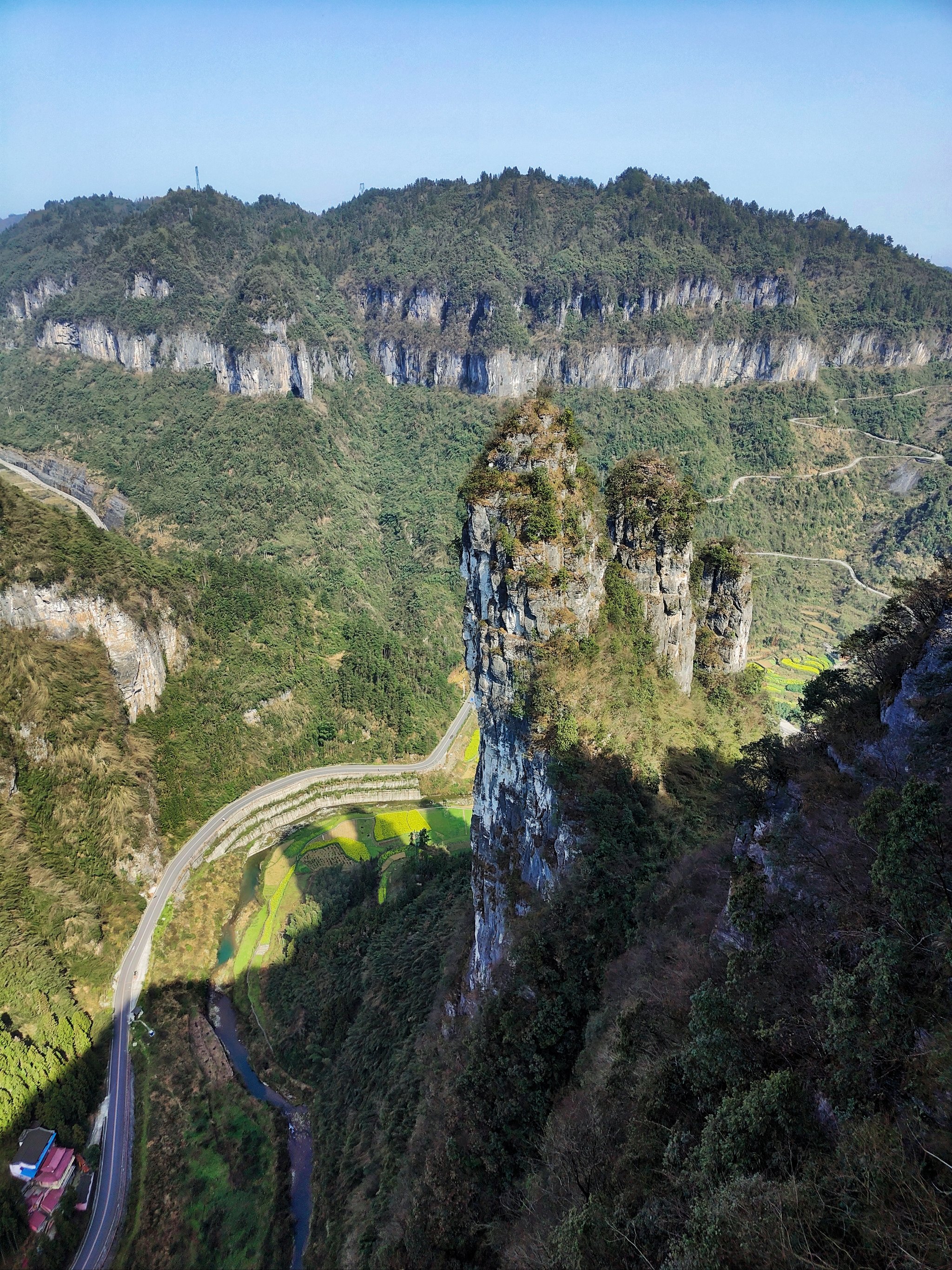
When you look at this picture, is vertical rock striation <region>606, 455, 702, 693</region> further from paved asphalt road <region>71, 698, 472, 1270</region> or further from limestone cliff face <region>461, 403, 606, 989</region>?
paved asphalt road <region>71, 698, 472, 1270</region>

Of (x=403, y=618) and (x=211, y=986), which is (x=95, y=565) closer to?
(x=211, y=986)

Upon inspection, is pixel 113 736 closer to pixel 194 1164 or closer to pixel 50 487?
pixel 194 1164

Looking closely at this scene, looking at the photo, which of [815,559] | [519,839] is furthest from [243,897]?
[815,559]

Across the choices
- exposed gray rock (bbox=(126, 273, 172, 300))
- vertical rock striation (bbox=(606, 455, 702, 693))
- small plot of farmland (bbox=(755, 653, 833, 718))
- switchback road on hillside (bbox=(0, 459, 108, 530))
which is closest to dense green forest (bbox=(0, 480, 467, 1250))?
switchback road on hillside (bbox=(0, 459, 108, 530))

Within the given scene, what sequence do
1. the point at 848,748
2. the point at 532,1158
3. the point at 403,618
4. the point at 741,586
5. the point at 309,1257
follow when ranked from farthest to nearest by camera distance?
the point at 403,618
the point at 741,586
the point at 309,1257
the point at 532,1158
the point at 848,748

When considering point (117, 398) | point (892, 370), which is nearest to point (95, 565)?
point (117, 398)

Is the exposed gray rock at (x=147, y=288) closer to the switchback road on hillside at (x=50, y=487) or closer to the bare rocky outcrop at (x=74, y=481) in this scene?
the bare rocky outcrop at (x=74, y=481)

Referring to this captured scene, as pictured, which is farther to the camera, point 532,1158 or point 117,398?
point 117,398
